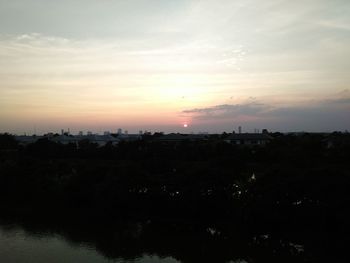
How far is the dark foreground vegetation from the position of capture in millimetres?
15867

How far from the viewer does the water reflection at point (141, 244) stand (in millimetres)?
15672

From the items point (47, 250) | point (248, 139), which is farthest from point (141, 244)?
point (248, 139)

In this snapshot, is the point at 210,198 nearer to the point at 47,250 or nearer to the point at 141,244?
the point at 141,244

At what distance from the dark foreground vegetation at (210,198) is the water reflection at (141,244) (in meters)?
0.10

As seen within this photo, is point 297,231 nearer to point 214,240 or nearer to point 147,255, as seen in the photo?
point 214,240

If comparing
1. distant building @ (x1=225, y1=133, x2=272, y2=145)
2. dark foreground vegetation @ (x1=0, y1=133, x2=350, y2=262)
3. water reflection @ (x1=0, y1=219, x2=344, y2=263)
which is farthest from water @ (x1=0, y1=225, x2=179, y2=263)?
distant building @ (x1=225, y1=133, x2=272, y2=145)

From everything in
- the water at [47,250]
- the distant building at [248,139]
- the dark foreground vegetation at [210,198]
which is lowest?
the water at [47,250]

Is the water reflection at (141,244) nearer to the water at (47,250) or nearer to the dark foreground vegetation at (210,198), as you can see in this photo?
the water at (47,250)

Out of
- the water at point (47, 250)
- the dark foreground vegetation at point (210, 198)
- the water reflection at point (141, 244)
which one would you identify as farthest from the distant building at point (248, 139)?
the water at point (47, 250)

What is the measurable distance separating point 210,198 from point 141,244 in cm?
367

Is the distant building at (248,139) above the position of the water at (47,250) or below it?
above

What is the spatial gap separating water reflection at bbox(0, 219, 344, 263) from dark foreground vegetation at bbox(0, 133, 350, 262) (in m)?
0.10

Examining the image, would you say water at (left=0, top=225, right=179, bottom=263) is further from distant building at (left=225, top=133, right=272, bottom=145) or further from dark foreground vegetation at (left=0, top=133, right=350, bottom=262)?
distant building at (left=225, top=133, right=272, bottom=145)

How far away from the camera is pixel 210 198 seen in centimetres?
1903
